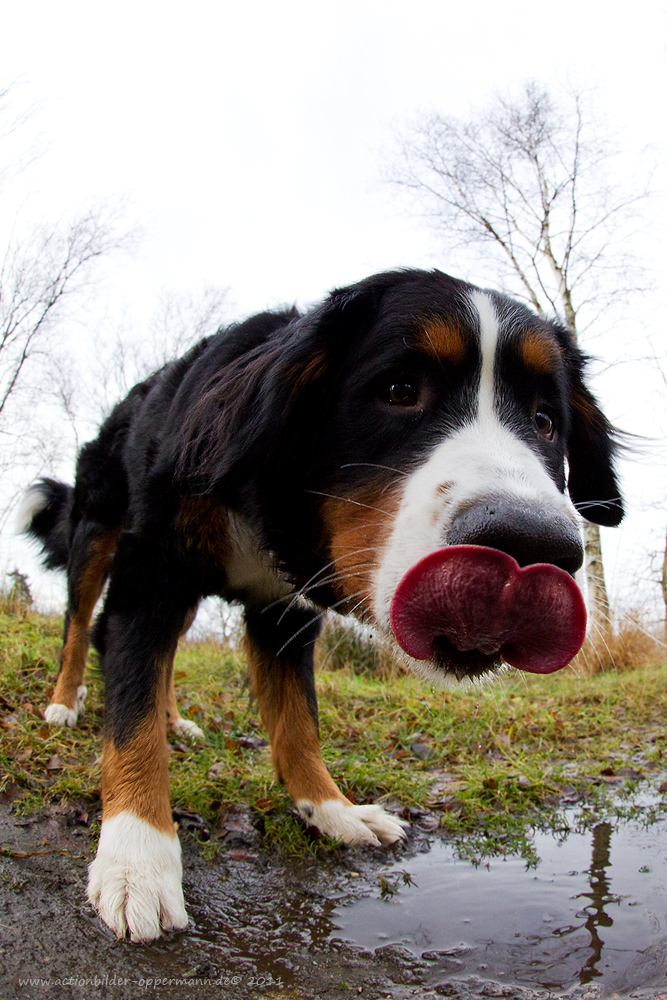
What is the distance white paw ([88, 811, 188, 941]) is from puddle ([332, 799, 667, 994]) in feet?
1.59

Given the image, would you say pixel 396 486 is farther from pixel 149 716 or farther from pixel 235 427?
pixel 149 716

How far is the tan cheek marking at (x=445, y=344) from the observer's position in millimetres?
2100

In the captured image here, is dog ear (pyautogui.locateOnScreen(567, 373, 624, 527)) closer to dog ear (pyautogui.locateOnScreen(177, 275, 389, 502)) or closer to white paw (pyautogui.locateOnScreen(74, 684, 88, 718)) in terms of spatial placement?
dog ear (pyautogui.locateOnScreen(177, 275, 389, 502))

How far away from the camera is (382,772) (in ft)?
12.0

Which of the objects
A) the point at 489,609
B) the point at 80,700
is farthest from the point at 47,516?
the point at 489,609

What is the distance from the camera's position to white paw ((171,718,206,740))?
398cm

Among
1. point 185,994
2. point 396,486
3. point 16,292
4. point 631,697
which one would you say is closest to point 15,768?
point 185,994

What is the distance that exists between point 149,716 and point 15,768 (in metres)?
1.07

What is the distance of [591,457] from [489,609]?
1.65 m

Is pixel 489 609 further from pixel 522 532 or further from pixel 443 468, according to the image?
pixel 443 468

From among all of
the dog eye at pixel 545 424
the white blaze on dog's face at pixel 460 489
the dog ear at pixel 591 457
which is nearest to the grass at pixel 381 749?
the white blaze on dog's face at pixel 460 489

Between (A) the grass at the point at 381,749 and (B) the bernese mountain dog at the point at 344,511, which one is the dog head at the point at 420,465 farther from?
(A) the grass at the point at 381,749

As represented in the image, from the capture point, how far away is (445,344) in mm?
2098

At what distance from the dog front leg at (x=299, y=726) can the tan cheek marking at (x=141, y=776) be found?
2.25 ft
